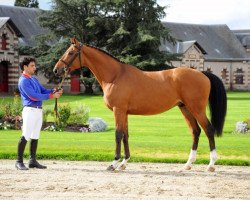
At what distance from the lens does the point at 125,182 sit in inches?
344

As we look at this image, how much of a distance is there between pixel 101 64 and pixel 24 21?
145ft

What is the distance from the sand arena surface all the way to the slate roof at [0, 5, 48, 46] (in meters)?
41.9

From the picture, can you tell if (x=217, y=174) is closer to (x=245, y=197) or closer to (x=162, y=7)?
(x=245, y=197)

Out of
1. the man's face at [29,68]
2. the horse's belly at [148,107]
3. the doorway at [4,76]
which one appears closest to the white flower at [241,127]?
the horse's belly at [148,107]

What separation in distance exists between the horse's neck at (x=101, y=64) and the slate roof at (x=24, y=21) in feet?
135

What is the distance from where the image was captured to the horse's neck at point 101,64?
10570mm

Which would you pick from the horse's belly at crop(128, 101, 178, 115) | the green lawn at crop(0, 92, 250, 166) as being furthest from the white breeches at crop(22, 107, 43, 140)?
the green lawn at crop(0, 92, 250, 166)

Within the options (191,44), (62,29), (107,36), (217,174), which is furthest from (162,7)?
(217,174)

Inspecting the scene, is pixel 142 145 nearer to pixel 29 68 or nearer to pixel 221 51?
pixel 29 68

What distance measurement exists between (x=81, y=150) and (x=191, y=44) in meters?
50.5

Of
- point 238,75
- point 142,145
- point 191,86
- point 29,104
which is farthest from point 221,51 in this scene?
A: point 29,104

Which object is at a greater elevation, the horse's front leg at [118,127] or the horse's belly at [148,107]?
the horse's belly at [148,107]

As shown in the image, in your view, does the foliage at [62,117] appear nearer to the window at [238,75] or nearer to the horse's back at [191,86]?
the horse's back at [191,86]

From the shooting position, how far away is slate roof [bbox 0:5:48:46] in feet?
170
